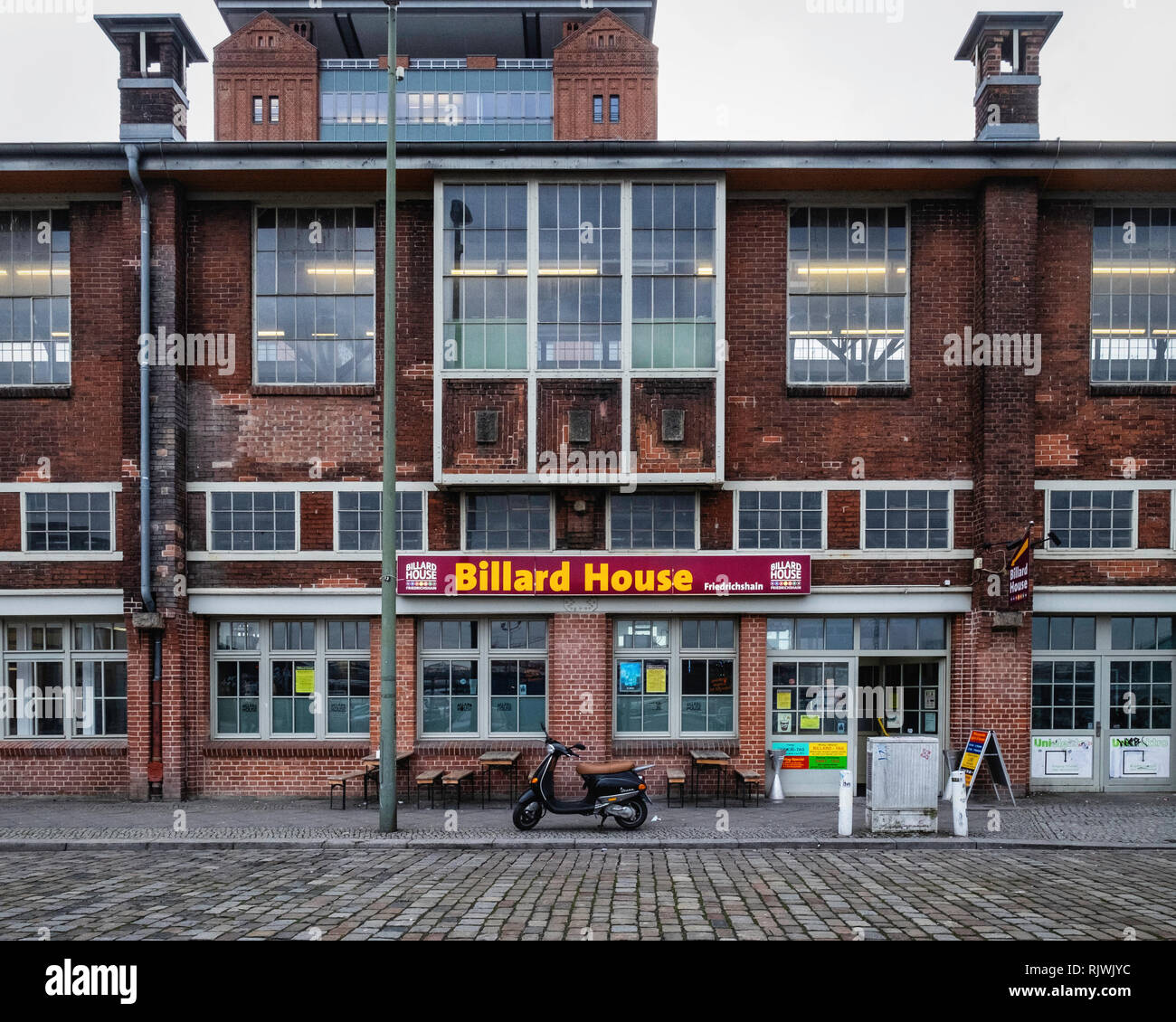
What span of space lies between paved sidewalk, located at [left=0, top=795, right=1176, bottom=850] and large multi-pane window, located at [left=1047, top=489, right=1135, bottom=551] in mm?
4389

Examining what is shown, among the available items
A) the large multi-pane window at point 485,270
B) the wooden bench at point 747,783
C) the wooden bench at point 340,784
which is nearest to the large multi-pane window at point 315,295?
the large multi-pane window at point 485,270

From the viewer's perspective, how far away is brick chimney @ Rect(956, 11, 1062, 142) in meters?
15.0

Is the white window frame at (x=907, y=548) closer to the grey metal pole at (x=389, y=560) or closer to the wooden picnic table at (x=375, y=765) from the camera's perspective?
the grey metal pole at (x=389, y=560)

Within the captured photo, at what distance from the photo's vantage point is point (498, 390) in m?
14.6

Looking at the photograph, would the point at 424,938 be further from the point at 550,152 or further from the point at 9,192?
the point at 9,192

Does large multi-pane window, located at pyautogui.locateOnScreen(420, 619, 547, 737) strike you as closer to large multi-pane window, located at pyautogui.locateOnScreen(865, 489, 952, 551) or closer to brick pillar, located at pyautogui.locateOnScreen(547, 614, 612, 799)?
brick pillar, located at pyautogui.locateOnScreen(547, 614, 612, 799)

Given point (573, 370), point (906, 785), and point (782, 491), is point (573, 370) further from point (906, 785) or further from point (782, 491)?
point (906, 785)

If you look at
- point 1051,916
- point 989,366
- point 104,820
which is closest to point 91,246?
point 104,820

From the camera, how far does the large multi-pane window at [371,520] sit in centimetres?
1495

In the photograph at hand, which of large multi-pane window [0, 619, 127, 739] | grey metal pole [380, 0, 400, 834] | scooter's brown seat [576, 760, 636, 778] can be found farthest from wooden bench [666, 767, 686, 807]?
large multi-pane window [0, 619, 127, 739]

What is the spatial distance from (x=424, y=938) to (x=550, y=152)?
1210 cm

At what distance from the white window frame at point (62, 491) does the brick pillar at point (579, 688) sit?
7.88 m

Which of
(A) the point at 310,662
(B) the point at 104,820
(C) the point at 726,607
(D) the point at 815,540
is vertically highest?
(D) the point at 815,540

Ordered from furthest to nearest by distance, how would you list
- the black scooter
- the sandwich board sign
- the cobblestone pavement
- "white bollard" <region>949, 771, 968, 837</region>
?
the sandwich board sign → the black scooter → "white bollard" <region>949, 771, 968, 837</region> → the cobblestone pavement
